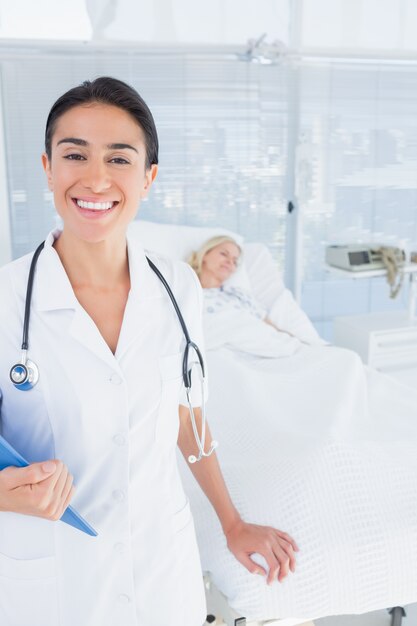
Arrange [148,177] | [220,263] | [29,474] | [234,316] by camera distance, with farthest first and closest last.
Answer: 1. [220,263]
2. [234,316]
3. [148,177]
4. [29,474]

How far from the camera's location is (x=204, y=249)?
3098mm

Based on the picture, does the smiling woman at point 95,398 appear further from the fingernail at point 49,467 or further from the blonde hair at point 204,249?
the blonde hair at point 204,249

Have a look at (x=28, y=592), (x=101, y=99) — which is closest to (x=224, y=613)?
(x=28, y=592)

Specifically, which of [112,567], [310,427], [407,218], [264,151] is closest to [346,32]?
[264,151]

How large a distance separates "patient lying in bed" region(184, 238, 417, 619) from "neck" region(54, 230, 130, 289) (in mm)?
684

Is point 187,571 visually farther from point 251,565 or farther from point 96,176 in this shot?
point 96,176

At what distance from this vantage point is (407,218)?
4.30m

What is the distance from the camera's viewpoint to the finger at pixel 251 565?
4.09 feet

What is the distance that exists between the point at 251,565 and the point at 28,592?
1.62ft

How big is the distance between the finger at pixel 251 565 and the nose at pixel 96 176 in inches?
31.8

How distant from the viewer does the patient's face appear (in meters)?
3.04

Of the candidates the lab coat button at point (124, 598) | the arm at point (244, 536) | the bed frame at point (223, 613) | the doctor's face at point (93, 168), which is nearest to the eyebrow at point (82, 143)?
the doctor's face at point (93, 168)

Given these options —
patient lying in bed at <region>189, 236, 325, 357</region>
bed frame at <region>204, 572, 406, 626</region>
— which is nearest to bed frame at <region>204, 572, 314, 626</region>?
bed frame at <region>204, 572, 406, 626</region>

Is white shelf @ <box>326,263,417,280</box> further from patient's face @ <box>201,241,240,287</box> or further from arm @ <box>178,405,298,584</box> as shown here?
arm @ <box>178,405,298,584</box>
